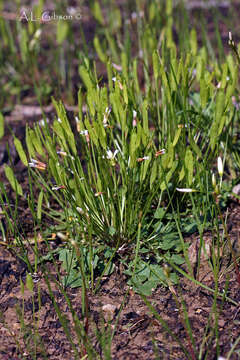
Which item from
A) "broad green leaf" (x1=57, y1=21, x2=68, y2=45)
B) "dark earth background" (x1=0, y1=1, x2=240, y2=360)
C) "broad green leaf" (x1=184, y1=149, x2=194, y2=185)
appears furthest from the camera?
"broad green leaf" (x1=57, y1=21, x2=68, y2=45)

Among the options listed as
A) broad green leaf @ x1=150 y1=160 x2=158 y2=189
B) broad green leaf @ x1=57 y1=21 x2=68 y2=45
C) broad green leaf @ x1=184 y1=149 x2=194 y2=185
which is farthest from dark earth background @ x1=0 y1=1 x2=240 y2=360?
broad green leaf @ x1=57 y1=21 x2=68 y2=45

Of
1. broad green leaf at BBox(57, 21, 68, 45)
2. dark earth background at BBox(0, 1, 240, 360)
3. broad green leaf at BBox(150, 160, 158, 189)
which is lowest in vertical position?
dark earth background at BBox(0, 1, 240, 360)

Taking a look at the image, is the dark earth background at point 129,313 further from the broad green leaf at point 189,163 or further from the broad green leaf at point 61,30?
the broad green leaf at point 61,30

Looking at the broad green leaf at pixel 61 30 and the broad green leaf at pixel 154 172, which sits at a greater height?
the broad green leaf at pixel 61 30

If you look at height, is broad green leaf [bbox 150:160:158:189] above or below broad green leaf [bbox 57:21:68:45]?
below

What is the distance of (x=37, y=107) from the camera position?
2955 millimetres

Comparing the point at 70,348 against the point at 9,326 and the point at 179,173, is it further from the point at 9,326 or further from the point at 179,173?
the point at 179,173

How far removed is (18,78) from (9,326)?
6.42ft

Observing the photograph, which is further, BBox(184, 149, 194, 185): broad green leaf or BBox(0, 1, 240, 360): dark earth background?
BBox(184, 149, 194, 185): broad green leaf

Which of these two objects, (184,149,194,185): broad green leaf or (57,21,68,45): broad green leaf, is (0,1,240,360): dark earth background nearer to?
(184,149,194,185): broad green leaf

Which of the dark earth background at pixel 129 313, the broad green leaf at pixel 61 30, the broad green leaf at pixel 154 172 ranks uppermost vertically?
the broad green leaf at pixel 61 30

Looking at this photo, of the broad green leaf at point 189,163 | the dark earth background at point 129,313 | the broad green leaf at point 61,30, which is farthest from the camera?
the broad green leaf at point 61,30

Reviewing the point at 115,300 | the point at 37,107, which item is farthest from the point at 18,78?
the point at 115,300

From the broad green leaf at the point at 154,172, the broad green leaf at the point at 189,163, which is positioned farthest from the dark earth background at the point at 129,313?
the broad green leaf at the point at 154,172
